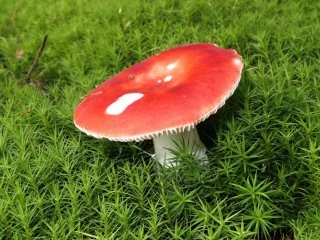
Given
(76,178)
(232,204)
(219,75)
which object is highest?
(219,75)

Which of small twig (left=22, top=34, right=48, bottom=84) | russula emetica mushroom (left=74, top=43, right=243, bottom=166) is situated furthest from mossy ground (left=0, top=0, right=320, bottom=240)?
russula emetica mushroom (left=74, top=43, right=243, bottom=166)

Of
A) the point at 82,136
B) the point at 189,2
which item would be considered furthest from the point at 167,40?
the point at 82,136

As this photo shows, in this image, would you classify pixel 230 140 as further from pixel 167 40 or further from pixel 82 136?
pixel 167 40

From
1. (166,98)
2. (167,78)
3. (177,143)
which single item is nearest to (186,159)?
(177,143)

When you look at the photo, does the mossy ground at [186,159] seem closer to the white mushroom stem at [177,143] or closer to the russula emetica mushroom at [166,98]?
the white mushroom stem at [177,143]

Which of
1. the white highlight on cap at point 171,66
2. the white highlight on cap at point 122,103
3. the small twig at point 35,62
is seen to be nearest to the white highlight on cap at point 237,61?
the white highlight on cap at point 171,66

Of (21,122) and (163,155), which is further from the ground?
(21,122)
